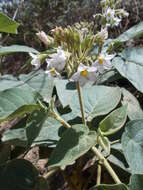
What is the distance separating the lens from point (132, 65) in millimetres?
1293

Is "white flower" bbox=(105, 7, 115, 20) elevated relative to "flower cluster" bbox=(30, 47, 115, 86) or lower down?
lower down

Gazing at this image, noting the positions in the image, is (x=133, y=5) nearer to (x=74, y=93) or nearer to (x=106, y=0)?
(x=106, y=0)

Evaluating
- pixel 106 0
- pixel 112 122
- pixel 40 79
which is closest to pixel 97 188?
pixel 112 122

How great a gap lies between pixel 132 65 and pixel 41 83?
1.02ft

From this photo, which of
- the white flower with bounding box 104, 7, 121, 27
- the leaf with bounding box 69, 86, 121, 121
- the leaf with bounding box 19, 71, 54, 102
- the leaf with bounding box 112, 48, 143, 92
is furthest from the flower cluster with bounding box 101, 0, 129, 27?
the leaf with bounding box 69, 86, 121, 121

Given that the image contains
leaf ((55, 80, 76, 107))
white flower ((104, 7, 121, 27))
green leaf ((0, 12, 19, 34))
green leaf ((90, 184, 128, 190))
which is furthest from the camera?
white flower ((104, 7, 121, 27))

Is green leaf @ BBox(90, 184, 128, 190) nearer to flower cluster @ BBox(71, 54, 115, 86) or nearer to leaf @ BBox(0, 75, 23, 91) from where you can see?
flower cluster @ BBox(71, 54, 115, 86)

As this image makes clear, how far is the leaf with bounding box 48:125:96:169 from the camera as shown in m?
0.80

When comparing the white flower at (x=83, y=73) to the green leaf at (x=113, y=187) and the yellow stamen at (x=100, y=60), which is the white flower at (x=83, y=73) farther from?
the green leaf at (x=113, y=187)

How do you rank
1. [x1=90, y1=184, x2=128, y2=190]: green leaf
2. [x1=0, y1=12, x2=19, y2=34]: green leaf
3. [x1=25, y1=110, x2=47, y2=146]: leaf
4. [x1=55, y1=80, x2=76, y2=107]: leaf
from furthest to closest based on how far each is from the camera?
[x1=55, y1=80, x2=76, y2=107]: leaf
[x1=0, y1=12, x2=19, y2=34]: green leaf
[x1=25, y1=110, x2=47, y2=146]: leaf
[x1=90, y1=184, x2=128, y2=190]: green leaf

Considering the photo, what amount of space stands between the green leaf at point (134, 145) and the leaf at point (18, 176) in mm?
267

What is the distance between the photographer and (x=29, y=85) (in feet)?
4.17

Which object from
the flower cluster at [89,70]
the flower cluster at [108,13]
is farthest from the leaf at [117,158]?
the flower cluster at [108,13]

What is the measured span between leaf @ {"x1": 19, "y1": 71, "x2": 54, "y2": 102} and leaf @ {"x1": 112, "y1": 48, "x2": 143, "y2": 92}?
9.0 inches
